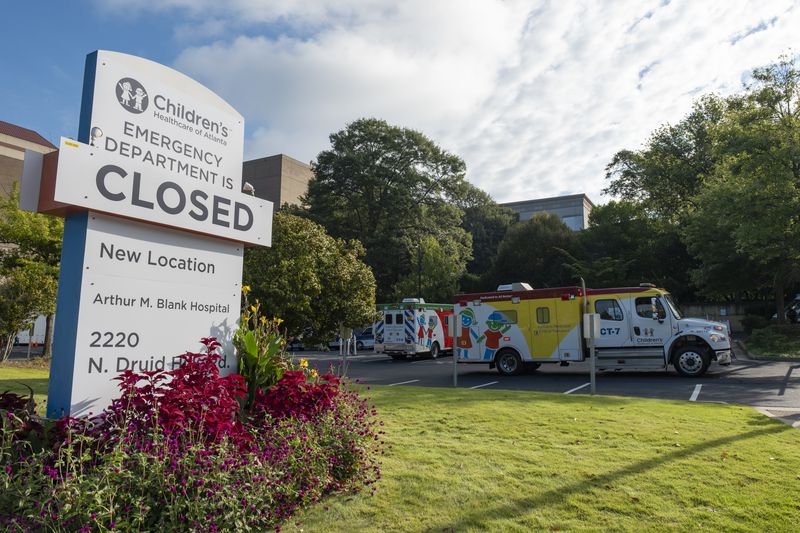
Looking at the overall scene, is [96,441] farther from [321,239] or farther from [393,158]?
[393,158]

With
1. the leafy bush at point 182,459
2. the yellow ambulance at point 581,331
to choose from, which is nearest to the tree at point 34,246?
the yellow ambulance at point 581,331

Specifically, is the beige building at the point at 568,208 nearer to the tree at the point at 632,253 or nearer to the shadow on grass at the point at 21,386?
the tree at the point at 632,253

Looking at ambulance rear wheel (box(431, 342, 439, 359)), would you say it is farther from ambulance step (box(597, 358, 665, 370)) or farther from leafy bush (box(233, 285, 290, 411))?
leafy bush (box(233, 285, 290, 411))

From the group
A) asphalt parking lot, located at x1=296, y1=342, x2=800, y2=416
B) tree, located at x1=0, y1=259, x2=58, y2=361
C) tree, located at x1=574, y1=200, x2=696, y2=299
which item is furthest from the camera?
tree, located at x1=574, y1=200, x2=696, y2=299

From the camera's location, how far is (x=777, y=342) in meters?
24.0

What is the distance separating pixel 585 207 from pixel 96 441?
8662 cm

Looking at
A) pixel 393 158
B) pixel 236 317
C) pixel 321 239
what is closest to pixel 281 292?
pixel 321 239

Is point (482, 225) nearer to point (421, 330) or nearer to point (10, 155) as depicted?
point (421, 330)

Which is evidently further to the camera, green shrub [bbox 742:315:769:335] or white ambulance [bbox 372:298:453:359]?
green shrub [bbox 742:315:769:335]

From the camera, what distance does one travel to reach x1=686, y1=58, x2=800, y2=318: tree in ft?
65.8

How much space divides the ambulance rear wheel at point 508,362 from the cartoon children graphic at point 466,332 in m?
1.05

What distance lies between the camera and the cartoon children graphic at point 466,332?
18.4m

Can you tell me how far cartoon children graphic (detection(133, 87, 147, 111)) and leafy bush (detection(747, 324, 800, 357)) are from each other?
24.8 metres

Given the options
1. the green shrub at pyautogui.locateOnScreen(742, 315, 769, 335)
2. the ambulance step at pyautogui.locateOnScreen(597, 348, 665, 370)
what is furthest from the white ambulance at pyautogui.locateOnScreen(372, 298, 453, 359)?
the green shrub at pyautogui.locateOnScreen(742, 315, 769, 335)
